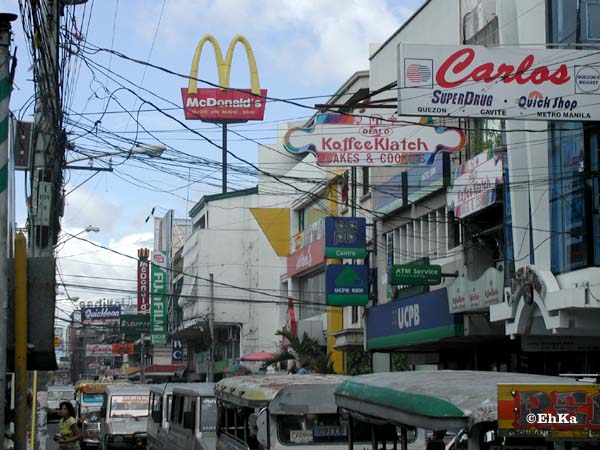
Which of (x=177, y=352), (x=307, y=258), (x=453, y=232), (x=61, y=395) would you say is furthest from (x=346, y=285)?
(x=177, y=352)

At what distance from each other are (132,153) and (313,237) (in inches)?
849

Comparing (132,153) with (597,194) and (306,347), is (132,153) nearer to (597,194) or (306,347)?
(597,194)

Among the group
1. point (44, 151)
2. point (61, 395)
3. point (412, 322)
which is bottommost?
point (61, 395)

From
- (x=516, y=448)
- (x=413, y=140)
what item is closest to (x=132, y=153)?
(x=413, y=140)

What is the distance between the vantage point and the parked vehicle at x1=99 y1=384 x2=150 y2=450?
2638 centimetres

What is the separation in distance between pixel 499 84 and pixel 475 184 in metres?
8.06

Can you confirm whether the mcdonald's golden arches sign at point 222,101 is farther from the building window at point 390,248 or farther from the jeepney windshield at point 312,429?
the jeepney windshield at point 312,429

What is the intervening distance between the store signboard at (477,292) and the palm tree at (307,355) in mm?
A: 12707

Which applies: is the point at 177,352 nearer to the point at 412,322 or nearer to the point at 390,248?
the point at 390,248

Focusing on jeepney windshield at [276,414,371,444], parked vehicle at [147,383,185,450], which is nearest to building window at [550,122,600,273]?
parked vehicle at [147,383,185,450]

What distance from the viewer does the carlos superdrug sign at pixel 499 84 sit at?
16.1 metres

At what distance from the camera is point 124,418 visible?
88.9ft

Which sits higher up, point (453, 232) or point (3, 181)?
point (453, 232)

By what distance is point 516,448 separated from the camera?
5996mm
